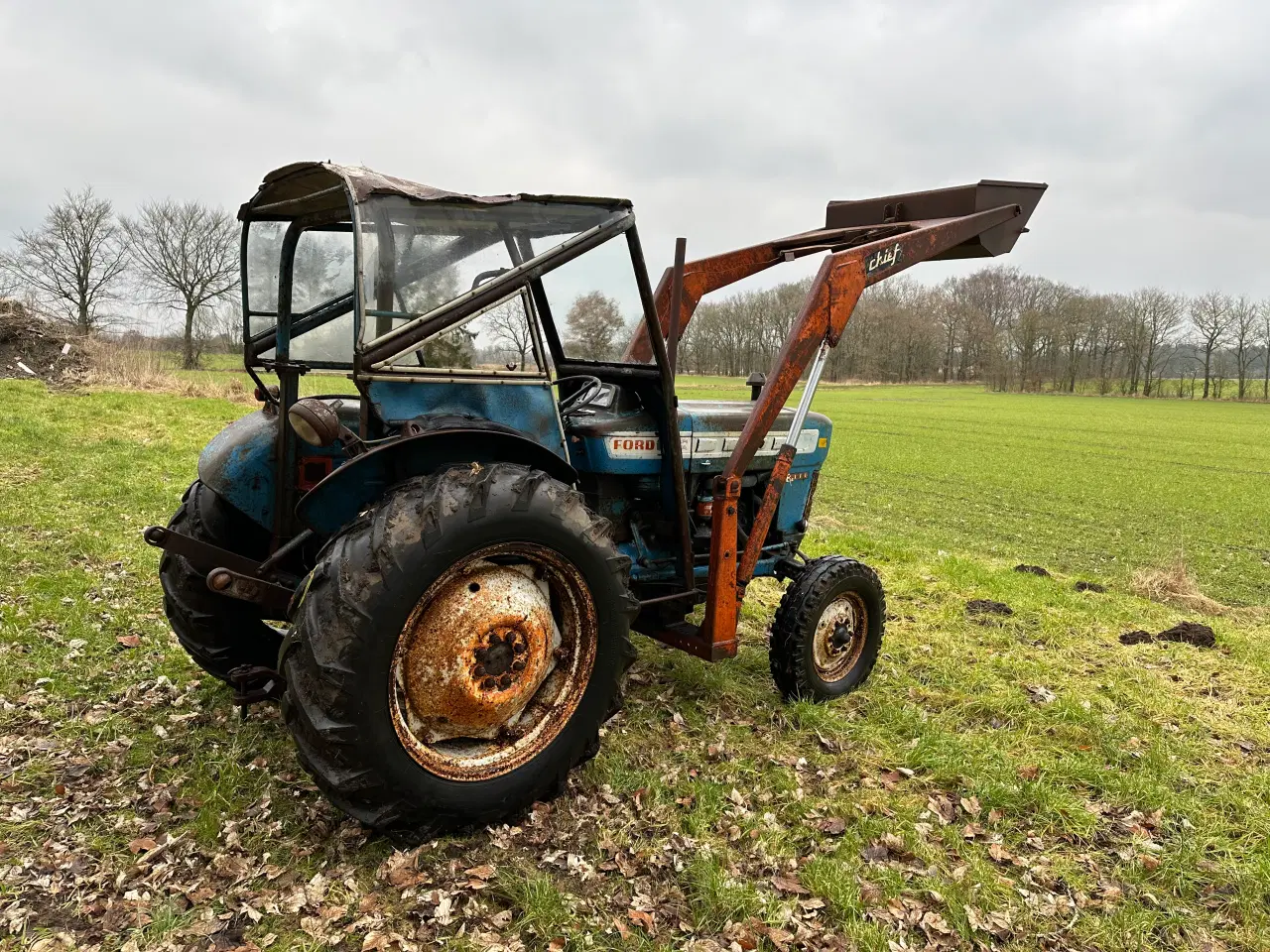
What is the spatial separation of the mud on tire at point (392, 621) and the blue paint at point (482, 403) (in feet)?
1.39

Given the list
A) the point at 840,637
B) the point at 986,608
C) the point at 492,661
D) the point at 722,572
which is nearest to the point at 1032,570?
the point at 986,608

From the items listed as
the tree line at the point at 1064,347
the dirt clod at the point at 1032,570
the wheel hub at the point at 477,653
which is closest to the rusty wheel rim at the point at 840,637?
the wheel hub at the point at 477,653

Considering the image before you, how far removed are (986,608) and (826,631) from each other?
3.08 m

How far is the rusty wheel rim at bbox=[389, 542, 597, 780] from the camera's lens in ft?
9.70

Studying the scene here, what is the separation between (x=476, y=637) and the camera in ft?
9.98

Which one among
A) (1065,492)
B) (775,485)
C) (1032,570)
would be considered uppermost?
(775,485)

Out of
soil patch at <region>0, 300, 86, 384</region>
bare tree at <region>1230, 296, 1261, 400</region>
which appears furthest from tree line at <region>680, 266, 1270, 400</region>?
soil patch at <region>0, 300, 86, 384</region>

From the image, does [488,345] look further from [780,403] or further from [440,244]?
[780,403]

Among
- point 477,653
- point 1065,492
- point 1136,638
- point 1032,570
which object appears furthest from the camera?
point 1065,492

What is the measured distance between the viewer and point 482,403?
11.3 feet

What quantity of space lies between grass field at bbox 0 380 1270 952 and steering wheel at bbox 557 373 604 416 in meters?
1.78

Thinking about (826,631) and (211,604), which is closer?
Result: (211,604)

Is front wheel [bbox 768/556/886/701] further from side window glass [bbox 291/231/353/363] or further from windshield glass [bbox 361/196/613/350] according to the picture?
side window glass [bbox 291/231/353/363]

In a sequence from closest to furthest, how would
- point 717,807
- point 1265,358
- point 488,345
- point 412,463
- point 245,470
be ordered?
Result: point 412,463 < point 488,345 < point 717,807 < point 245,470 < point 1265,358
